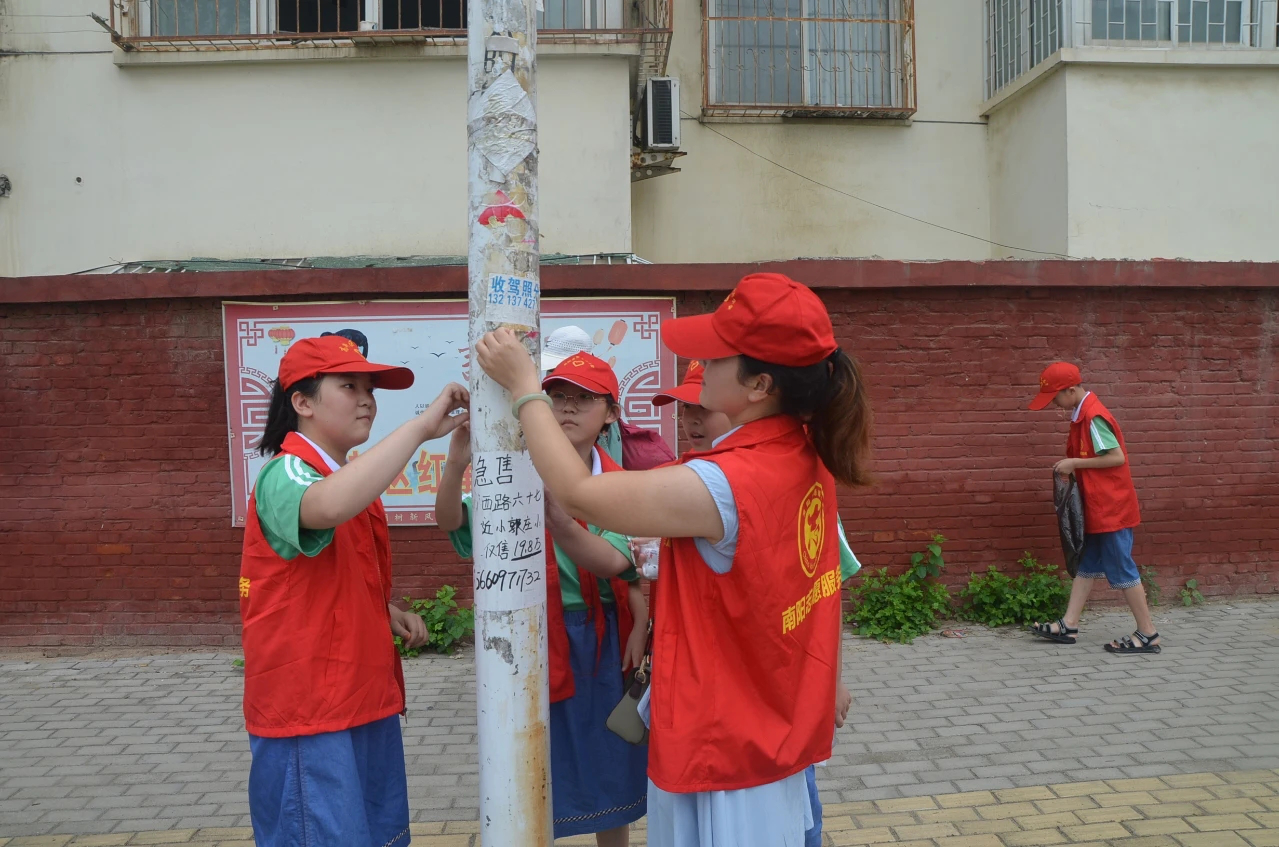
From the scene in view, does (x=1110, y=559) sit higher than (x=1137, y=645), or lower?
higher

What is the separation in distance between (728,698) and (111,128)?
715cm

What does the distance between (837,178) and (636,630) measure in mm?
7068

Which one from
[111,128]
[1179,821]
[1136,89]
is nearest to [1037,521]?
[1179,821]

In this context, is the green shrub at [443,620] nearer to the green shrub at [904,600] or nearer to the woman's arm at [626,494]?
the green shrub at [904,600]

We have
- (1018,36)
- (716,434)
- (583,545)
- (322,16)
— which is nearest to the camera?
(583,545)

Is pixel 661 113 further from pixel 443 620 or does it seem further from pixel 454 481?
pixel 454 481

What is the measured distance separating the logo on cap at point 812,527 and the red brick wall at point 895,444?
4388 millimetres

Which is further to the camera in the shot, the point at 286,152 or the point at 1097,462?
the point at 286,152

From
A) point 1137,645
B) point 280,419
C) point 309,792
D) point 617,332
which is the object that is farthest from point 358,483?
point 1137,645

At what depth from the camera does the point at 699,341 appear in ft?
6.71

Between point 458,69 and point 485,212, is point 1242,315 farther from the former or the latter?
point 485,212

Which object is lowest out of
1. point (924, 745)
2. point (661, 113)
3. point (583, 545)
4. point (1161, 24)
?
point (924, 745)

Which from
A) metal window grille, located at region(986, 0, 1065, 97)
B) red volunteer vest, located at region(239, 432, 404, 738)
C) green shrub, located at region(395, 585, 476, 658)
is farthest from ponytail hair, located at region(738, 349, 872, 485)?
metal window grille, located at region(986, 0, 1065, 97)

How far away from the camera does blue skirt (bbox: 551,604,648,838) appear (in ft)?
9.16
